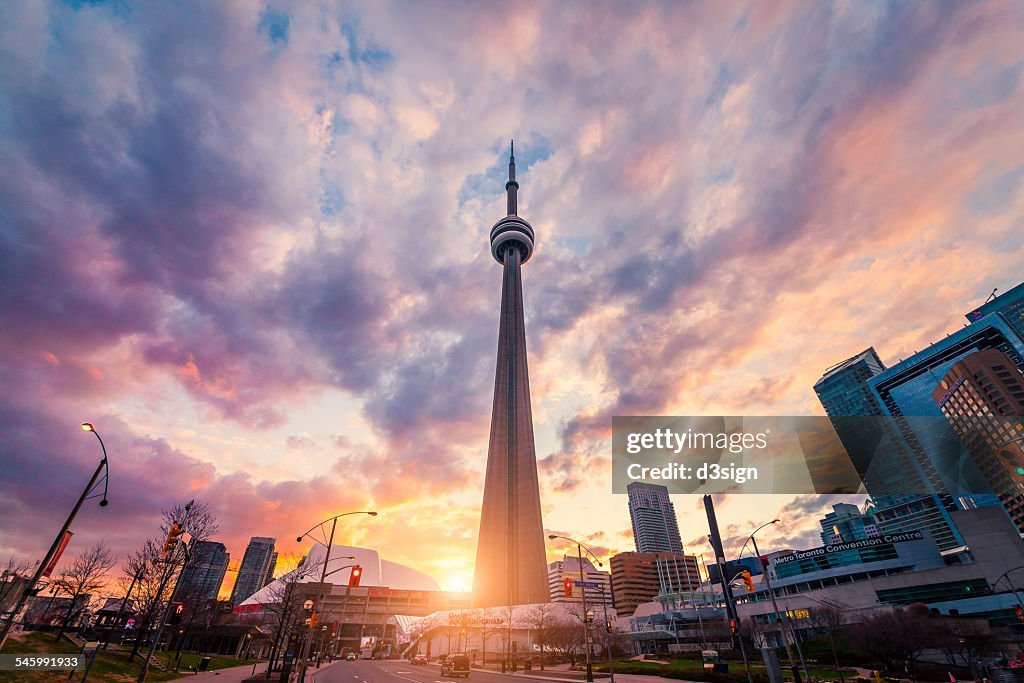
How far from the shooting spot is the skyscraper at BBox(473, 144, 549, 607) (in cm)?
9238

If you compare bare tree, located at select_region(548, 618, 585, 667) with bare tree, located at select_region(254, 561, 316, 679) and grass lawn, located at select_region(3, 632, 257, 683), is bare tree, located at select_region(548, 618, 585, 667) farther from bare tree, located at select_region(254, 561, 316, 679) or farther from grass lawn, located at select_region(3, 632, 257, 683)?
grass lawn, located at select_region(3, 632, 257, 683)

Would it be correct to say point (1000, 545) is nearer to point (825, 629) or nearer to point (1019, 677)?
point (825, 629)

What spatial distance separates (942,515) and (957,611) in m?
144

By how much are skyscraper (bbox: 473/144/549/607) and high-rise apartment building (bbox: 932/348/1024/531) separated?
6024 inches

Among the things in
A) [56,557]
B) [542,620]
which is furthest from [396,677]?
[542,620]

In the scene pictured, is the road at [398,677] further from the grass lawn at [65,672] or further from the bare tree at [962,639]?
the bare tree at [962,639]

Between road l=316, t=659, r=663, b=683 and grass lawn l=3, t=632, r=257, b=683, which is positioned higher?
grass lawn l=3, t=632, r=257, b=683

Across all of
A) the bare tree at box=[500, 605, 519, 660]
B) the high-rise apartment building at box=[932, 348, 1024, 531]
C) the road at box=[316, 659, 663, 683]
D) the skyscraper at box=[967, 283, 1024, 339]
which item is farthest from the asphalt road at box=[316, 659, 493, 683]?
the skyscraper at box=[967, 283, 1024, 339]

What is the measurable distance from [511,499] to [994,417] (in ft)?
546

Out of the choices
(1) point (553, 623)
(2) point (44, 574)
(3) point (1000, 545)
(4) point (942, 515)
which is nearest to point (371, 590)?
(1) point (553, 623)

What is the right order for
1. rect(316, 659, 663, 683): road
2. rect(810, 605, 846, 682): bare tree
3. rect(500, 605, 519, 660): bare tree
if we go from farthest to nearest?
rect(810, 605, 846, 682): bare tree < rect(500, 605, 519, 660): bare tree < rect(316, 659, 663, 683): road

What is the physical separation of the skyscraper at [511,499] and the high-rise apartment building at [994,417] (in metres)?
153

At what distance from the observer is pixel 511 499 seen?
99.0 meters

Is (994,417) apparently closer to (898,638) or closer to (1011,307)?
(1011,307)
